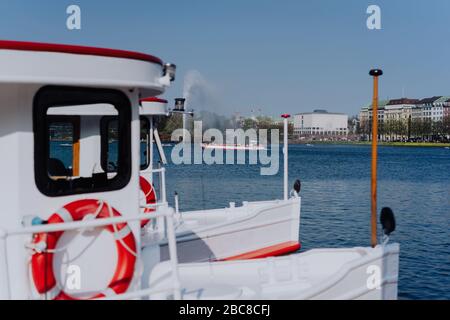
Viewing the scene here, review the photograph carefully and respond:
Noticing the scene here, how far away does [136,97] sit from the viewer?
231 inches

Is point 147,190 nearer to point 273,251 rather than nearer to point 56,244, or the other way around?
point 273,251

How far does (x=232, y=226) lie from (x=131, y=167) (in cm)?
668

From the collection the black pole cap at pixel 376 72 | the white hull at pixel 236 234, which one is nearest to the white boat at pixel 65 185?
the black pole cap at pixel 376 72

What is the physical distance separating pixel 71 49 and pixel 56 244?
1.79 metres

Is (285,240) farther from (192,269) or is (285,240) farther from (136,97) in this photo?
(136,97)

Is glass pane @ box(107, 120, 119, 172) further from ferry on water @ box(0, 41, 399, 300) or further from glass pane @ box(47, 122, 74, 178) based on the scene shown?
glass pane @ box(47, 122, 74, 178)

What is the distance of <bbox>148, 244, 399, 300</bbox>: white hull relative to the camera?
6.27m

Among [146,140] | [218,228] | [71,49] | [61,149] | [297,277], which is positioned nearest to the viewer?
[71,49]

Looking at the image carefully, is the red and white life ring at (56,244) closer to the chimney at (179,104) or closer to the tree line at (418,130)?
the chimney at (179,104)

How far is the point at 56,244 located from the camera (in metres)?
5.03

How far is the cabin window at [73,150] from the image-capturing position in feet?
17.3

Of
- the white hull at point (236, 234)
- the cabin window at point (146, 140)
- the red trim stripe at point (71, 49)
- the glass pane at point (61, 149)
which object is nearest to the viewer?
the red trim stripe at point (71, 49)

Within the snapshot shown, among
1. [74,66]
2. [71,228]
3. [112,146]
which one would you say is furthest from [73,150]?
[71,228]
